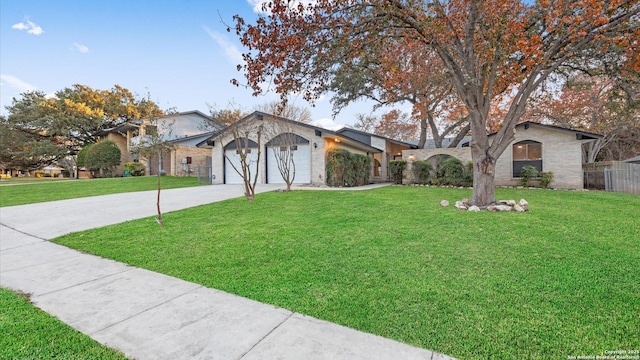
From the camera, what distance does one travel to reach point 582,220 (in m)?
5.36

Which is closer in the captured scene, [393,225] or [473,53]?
[393,225]

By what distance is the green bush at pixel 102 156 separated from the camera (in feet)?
71.1

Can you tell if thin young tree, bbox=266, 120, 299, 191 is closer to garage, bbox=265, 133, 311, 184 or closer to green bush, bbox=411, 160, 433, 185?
garage, bbox=265, 133, 311, 184

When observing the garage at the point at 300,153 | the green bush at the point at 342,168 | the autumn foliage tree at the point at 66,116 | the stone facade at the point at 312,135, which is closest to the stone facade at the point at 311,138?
the stone facade at the point at 312,135

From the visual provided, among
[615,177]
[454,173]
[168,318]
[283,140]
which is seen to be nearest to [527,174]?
[615,177]

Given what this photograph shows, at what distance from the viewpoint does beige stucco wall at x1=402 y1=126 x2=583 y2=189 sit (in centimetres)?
1315

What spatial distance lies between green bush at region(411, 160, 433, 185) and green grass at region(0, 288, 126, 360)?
15048 millimetres

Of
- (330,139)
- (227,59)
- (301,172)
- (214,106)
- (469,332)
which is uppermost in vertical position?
(227,59)

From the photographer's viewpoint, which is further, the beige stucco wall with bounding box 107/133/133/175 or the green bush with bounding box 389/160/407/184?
the beige stucco wall with bounding box 107/133/133/175

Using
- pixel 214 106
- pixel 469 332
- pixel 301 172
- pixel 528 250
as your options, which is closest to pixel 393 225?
pixel 528 250

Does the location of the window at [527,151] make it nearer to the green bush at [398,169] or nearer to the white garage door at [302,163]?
the green bush at [398,169]

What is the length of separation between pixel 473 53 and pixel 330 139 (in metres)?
8.06

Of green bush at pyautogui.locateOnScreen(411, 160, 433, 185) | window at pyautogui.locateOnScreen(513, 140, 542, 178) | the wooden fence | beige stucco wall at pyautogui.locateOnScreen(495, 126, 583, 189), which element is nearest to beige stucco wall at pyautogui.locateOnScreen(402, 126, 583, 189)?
beige stucco wall at pyautogui.locateOnScreen(495, 126, 583, 189)

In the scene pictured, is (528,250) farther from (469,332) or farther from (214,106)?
(214,106)
